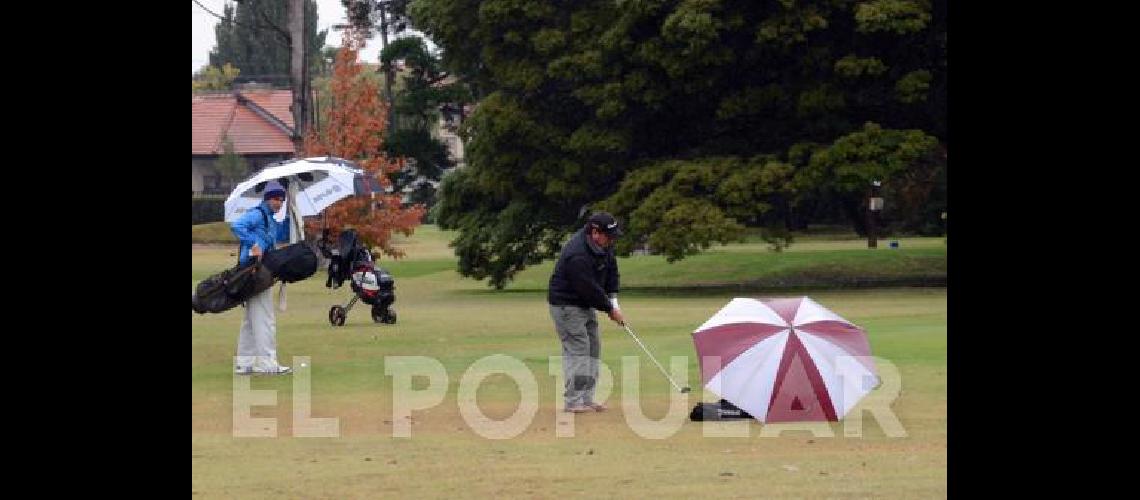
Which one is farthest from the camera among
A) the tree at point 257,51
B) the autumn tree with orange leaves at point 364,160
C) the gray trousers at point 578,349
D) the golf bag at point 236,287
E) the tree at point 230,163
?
the tree at point 257,51

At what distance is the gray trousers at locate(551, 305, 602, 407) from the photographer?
17.0m

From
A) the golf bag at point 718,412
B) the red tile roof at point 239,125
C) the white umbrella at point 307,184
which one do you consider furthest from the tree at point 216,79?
the golf bag at point 718,412

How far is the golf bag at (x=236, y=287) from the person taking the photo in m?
20.9

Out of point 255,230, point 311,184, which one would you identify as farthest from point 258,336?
point 311,184

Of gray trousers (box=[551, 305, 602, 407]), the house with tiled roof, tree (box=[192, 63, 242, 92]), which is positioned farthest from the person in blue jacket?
tree (box=[192, 63, 242, 92])

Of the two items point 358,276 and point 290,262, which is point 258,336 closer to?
point 290,262

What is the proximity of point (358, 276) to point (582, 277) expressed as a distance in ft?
44.7

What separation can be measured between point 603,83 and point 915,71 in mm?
6581

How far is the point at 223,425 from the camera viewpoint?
1705 cm

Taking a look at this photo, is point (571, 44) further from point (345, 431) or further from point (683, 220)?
point (345, 431)

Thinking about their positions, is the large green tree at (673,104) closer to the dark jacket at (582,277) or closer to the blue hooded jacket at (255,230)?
the blue hooded jacket at (255,230)

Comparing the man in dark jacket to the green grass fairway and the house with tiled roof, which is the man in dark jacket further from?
the house with tiled roof

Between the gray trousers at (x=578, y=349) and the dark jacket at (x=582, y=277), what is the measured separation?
0.37 feet
